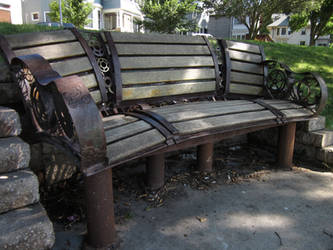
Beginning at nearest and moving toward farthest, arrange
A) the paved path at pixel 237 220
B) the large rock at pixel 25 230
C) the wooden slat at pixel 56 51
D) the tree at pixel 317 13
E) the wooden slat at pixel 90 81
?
1. the large rock at pixel 25 230
2. the paved path at pixel 237 220
3. the wooden slat at pixel 56 51
4. the wooden slat at pixel 90 81
5. the tree at pixel 317 13

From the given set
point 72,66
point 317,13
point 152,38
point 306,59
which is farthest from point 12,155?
point 317,13

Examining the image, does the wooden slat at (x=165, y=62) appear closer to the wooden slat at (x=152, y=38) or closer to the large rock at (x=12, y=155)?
the wooden slat at (x=152, y=38)

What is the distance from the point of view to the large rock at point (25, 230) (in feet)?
4.52

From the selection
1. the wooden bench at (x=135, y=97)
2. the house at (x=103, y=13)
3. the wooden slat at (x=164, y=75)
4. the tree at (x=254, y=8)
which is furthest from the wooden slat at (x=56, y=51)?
the house at (x=103, y=13)

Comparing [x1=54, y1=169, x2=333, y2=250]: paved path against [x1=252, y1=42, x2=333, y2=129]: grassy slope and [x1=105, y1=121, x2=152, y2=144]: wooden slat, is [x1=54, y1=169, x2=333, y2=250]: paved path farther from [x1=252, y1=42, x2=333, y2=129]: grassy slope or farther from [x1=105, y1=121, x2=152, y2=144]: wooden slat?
[x1=252, y1=42, x2=333, y2=129]: grassy slope

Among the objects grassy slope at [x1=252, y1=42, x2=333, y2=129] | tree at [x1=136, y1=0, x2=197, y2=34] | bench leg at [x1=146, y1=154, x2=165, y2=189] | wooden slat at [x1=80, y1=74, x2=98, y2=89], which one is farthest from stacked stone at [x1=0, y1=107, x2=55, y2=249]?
tree at [x1=136, y1=0, x2=197, y2=34]

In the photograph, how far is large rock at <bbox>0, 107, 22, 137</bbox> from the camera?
169cm

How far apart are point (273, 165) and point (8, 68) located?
305 cm

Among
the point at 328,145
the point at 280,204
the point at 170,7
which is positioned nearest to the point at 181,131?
the point at 280,204

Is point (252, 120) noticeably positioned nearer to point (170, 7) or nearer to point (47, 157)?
point (47, 157)

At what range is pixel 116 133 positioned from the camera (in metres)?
1.92

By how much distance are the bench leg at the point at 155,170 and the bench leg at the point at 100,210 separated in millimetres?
883

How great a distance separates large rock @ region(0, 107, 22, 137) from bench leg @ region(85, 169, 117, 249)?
0.55 m

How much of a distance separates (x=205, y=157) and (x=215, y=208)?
773 mm
